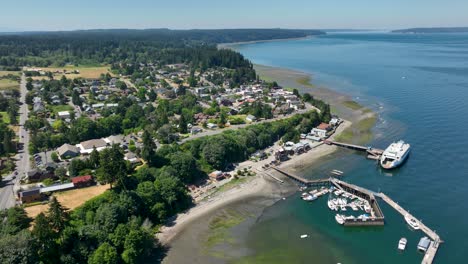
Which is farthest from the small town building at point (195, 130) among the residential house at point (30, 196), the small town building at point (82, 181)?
the residential house at point (30, 196)

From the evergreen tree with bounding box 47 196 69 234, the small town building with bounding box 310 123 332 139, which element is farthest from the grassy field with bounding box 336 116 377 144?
the evergreen tree with bounding box 47 196 69 234

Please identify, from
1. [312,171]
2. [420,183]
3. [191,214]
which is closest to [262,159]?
[312,171]

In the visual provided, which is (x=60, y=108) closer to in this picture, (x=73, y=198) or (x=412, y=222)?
(x=73, y=198)

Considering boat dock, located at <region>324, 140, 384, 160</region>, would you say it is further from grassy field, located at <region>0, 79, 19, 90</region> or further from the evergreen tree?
grassy field, located at <region>0, 79, 19, 90</region>

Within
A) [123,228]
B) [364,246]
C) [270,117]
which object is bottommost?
[364,246]

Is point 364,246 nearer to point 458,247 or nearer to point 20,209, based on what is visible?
point 458,247

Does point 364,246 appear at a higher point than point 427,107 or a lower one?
lower

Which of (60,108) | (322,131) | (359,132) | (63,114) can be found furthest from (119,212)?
(60,108)

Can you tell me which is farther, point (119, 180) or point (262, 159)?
point (262, 159)
